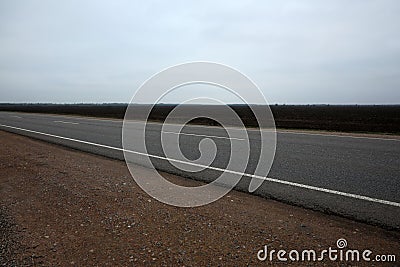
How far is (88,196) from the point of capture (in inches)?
167

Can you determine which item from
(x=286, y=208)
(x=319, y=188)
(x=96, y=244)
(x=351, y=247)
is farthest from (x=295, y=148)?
(x=96, y=244)

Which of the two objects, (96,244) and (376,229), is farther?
(376,229)

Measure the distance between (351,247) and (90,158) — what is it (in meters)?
6.02

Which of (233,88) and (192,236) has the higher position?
(233,88)

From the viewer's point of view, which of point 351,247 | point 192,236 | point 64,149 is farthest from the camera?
point 64,149

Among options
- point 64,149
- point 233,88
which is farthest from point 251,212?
point 64,149

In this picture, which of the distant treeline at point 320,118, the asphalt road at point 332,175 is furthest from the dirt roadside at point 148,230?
the distant treeline at point 320,118

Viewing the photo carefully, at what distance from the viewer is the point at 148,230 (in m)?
3.17

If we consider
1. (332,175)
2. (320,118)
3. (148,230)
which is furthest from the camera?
(320,118)

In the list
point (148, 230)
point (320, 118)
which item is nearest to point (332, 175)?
point (148, 230)

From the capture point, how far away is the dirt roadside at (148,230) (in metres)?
2.65

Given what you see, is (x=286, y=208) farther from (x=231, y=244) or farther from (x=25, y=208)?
(x=25, y=208)

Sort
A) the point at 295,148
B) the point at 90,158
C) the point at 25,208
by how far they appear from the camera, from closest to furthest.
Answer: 1. the point at 25,208
2. the point at 90,158
3. the point at 295,148

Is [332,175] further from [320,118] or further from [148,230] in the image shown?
[320,118]
